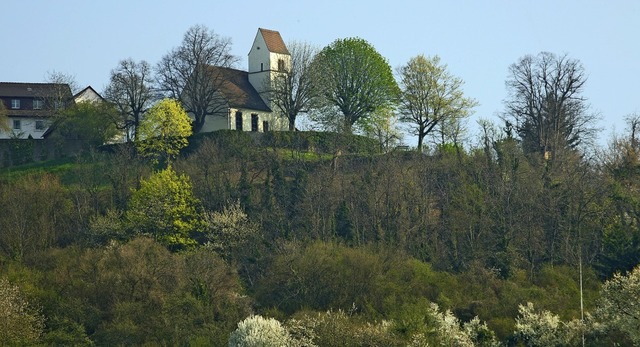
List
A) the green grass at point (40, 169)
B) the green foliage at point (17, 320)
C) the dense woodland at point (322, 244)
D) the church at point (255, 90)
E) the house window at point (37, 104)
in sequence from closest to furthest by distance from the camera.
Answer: the green foliage at point (17, 320) < the dense woodland at point (322, 244) < the green grass at point (40, 169) < the church at point (255, 90) < the house window at point (37, 104)

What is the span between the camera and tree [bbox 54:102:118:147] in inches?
3059

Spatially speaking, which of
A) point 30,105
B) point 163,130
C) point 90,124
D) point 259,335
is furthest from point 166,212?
point 30,105

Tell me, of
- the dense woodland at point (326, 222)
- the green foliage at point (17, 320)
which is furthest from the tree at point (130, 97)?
the green foliage at point (17, 320)

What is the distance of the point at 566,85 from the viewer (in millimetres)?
75688

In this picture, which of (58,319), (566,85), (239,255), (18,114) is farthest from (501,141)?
(18,114)

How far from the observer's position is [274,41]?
87750 mm

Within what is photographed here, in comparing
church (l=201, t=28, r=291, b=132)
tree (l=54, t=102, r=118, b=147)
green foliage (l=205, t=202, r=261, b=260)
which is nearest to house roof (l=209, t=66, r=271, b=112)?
church (l=201, t=28, r=291, b=132)

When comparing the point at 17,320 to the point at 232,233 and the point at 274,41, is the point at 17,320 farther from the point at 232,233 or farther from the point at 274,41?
the point at 274,41

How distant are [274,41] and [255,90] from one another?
455 cm

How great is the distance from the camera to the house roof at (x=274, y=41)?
8669cm

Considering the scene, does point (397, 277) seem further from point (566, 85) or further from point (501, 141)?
point (566, 85)

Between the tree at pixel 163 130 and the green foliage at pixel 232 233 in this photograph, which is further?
the tree at pixel 163 130

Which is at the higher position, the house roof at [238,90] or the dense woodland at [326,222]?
the house roof at [238,90]

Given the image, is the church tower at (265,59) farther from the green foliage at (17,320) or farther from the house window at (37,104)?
the green foliage at (17,320)
